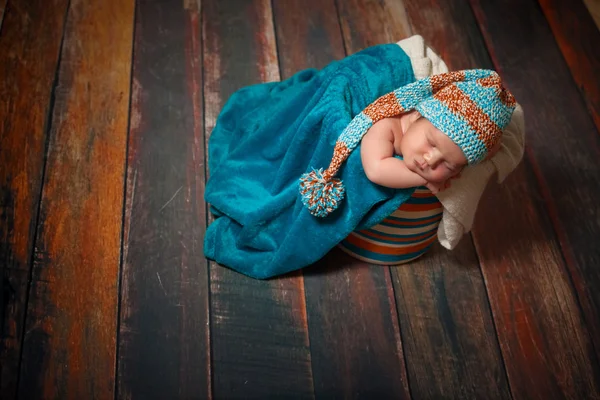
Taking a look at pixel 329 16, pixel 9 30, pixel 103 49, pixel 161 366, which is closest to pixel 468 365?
pixel 161 366

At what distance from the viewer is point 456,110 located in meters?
0.97

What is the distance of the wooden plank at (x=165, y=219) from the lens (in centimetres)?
126

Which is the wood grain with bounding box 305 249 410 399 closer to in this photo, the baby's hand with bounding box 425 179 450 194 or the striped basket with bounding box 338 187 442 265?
the striped basket with bounding box 338 187 442 265

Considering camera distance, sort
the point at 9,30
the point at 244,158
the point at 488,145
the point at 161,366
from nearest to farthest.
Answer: the point at 488,145, the point at 161,366, the point at 244,158, the point at 9,30

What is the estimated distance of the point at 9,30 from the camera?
1.72m

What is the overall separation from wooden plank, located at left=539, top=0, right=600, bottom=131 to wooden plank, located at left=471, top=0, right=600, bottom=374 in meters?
0.03

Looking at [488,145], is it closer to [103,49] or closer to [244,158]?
[244,158]

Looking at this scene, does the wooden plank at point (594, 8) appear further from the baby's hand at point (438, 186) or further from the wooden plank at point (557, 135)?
the baby's hand at point (438, 186)

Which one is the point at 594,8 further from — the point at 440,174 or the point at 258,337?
the point at 258,337

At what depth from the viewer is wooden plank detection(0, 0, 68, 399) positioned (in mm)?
1263

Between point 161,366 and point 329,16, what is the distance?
126cm

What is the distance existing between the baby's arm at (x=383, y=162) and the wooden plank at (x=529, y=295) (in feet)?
1.82

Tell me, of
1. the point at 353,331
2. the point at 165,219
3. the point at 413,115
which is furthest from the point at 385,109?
the point at 165,219

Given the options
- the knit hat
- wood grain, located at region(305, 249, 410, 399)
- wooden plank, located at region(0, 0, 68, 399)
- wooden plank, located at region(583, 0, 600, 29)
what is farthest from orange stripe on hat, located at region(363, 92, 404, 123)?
wooden plank, located at region(583, 0, 600, 29)
